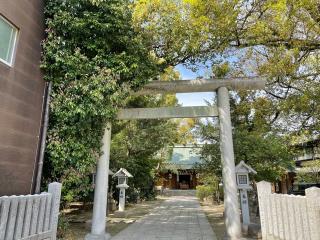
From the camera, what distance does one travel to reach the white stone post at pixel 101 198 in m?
7.38

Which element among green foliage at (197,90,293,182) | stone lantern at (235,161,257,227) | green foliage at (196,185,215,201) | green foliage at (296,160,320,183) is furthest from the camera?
green foliage at (196,185,215,201)

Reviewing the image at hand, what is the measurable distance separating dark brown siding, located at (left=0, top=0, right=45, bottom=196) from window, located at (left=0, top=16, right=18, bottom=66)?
101mm

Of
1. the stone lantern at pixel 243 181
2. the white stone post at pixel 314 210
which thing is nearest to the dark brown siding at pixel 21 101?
the white stone post at pixel 314 210

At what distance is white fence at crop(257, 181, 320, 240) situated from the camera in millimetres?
3736

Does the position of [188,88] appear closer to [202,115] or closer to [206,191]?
[202,115]

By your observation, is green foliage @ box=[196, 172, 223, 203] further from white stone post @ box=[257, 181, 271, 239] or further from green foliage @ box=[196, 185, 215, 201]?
white stone post @ box=[257, 181, 271, 239]

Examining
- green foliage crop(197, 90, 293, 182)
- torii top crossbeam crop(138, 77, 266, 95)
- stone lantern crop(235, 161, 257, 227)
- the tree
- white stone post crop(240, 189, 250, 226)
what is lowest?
white stone post crop(240, 189, 250, 226)

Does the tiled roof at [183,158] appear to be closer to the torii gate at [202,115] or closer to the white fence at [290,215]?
the torii gate at [202,115]

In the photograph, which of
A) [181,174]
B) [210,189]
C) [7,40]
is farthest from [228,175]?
[181,174]

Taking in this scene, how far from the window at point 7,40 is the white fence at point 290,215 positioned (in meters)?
6.14

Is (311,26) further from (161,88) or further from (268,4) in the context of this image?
(161,88)

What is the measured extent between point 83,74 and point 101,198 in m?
3.59

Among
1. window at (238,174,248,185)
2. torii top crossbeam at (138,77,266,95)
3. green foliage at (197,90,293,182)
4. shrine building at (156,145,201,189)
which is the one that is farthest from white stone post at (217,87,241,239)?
shrine building at (156,145,201,189)

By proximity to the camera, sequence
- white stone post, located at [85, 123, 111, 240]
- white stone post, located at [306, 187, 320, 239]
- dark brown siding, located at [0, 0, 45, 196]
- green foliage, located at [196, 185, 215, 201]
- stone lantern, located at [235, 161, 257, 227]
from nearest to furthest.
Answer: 1. white stone post, located at [306, 187, 320, 239]
2. dark brown siding, located at [0, 0, 45, 196]
3. white stone post, located at [85, 123, 111, 240]
4. stone lantern, located at [235, 161, 257, 227]
5. green foliage, located at [196, 185, 215, 201]
